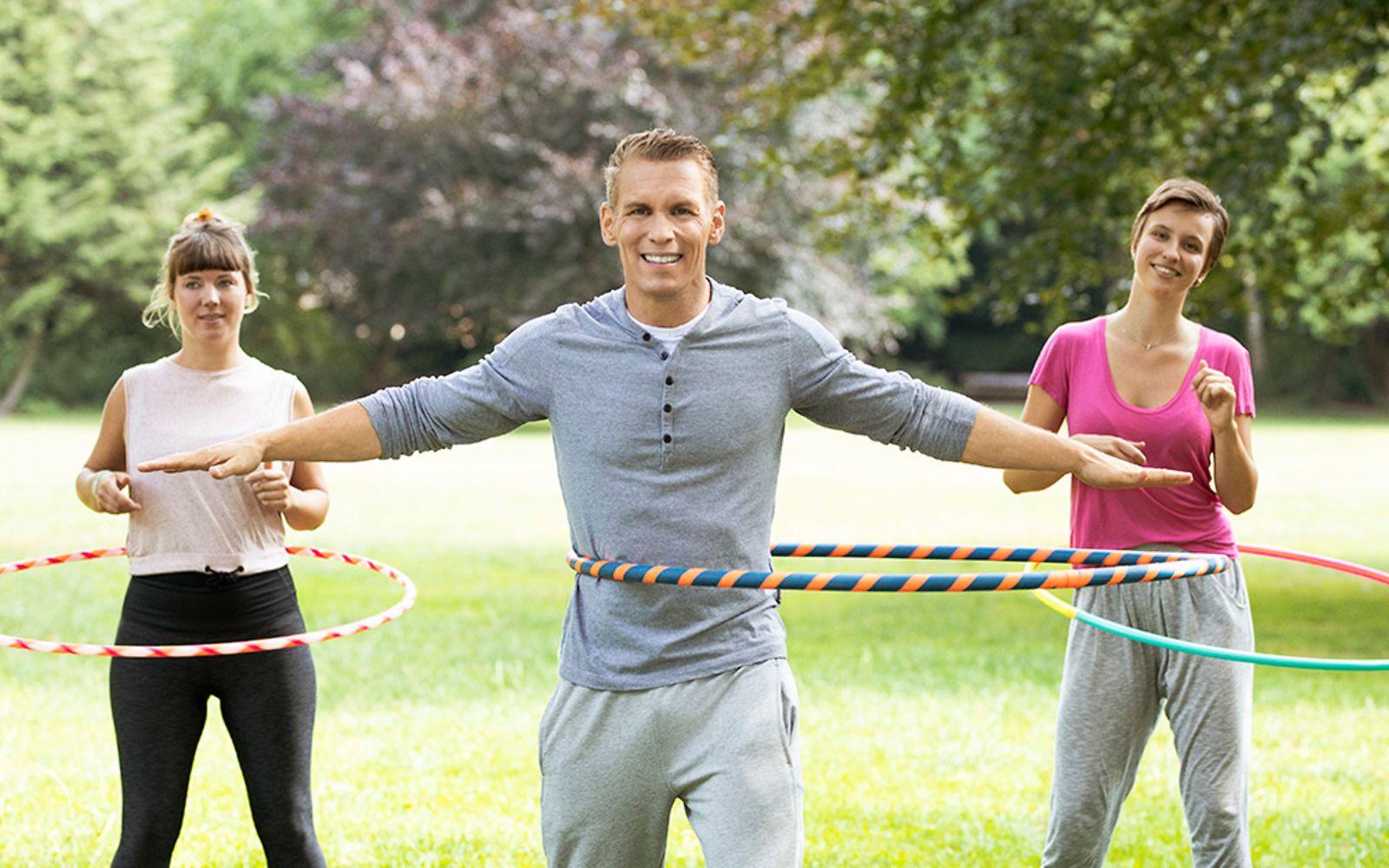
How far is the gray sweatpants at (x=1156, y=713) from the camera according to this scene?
4.18 meters

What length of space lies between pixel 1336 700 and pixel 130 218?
3461 centimetres

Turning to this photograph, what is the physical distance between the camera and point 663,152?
11.3 feet

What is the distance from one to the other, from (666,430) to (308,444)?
78 centimetres

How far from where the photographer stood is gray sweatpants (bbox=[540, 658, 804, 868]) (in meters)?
3.36

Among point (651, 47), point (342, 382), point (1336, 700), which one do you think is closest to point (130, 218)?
point (342, 382)

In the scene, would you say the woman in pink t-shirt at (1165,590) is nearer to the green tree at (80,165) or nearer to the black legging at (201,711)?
the black legging at (201,711)

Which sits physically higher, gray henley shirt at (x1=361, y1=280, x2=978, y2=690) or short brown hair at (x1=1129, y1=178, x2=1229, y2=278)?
short brown hair at (x1=1129, y1=178, x2=1229, y2=278)

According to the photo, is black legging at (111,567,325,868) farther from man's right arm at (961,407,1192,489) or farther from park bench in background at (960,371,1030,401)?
park bench in background at (960,371,1030,401)

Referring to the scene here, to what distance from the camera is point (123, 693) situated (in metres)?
4.22

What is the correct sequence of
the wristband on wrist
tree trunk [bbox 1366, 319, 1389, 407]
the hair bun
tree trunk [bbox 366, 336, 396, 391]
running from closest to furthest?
the wristband on wrist < the hair bun < tree trunk [bbox 366, 336, 396, 391] < tree trunk [bbox 1366, 319, 1389, 407]

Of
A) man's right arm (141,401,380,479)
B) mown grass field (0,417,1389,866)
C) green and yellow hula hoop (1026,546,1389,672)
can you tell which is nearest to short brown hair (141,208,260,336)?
man's right arm (141,401,380,479)

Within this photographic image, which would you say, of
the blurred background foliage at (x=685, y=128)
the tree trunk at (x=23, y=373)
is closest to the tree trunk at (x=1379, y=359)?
the blurred background foliage at (x=685, y=128)

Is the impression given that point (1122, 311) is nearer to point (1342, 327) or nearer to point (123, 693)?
point (123, 693)

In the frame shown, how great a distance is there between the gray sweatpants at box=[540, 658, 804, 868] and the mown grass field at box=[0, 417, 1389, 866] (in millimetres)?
2227
